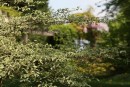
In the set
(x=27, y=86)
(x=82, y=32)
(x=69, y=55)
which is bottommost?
(x=82, y=32)

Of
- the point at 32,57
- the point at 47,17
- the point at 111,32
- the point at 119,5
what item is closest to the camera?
the point at 32,57

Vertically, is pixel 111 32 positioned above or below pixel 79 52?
below

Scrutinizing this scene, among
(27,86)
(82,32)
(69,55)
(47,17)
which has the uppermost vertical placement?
(47,17)

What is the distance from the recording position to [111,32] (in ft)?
89.1

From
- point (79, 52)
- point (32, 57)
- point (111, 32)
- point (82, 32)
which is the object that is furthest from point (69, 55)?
point (82, 32)

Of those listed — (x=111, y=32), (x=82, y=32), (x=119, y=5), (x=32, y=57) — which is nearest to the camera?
(x=32, y=57)

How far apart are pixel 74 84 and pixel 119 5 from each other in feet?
31.3

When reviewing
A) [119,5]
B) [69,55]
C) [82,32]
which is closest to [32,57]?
[69,55]

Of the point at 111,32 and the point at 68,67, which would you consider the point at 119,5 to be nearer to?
the point at 68,67

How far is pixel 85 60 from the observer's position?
293 inches

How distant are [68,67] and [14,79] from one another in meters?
0.96

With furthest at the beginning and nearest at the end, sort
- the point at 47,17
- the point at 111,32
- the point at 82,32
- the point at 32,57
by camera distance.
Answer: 1. the point at 82,32
2. the point at 111,32
3. the point at 47,17
4. the point at 32,57

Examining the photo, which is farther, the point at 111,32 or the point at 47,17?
the point at 111,32

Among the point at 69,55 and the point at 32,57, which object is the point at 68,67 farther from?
the point at 32,57
